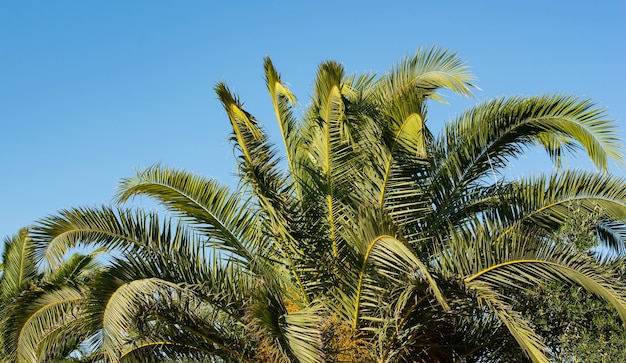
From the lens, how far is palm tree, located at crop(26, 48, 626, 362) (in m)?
8.67

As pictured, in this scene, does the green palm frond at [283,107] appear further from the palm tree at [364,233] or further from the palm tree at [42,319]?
the palm tree at [42,319]

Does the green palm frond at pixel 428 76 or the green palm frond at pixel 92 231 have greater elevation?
the green palm frond at pixel 428 76

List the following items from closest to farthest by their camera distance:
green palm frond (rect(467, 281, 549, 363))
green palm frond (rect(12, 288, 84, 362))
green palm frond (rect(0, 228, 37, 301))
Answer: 1. green palm frond (rect(467, 281, 549, 363))
2. green palm frond (rect(12, 288, 84, 362))
3. green palm frond (rect(0, 228, 37, 301))

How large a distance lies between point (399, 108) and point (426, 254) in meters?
2.12

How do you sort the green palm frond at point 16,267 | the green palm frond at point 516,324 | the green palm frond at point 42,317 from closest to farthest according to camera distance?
the green palm frond at point 516,324, the green palm frond at point 42,317, the green palm frond at point 16,267

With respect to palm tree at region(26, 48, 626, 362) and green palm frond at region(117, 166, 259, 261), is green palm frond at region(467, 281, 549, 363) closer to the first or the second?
palm tree at region(26, 48, 626, 362)

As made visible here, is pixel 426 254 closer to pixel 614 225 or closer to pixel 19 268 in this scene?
pixel 614 225

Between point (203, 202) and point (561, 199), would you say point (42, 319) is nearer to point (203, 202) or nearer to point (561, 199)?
point (203, 202)

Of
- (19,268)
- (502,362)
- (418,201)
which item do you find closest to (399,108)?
(418,201)

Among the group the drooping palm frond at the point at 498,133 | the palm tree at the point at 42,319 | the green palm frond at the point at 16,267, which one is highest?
the drooping palm frond at the point at 498,133

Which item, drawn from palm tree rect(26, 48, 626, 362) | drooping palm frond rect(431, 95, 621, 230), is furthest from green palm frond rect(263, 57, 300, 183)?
drooping palm frond rect(431, 95, 621, 230)

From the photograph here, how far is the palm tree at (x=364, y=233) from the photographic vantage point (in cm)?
867

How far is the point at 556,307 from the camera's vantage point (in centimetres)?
988

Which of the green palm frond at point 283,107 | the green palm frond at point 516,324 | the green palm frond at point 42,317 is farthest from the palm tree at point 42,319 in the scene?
the green palm frond at point 516,324
